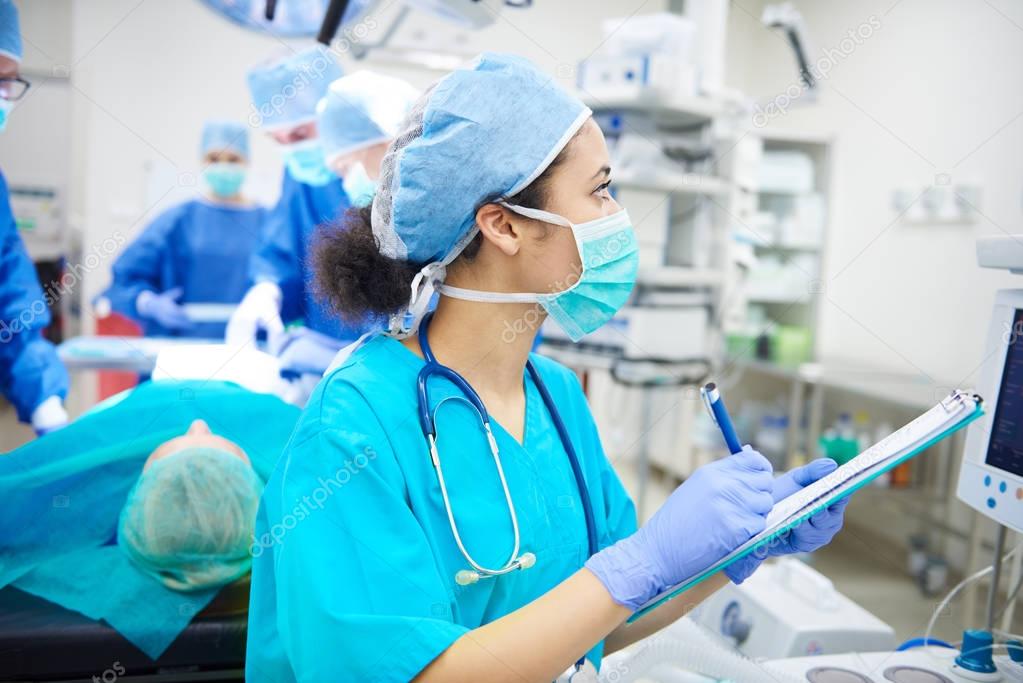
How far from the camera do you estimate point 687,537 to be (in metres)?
0.85

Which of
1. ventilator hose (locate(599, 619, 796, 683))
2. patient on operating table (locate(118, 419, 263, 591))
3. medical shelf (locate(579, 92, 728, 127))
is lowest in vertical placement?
ventilator hose (locate(599, 619, 796, 683))

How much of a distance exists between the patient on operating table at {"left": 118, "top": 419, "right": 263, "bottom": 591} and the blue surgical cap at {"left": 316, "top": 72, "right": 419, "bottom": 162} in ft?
3.39

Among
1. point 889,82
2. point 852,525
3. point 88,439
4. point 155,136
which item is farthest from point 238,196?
point 852,525

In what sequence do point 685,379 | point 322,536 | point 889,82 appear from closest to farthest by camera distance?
point 322,536 → point 685,379 → point 889,82

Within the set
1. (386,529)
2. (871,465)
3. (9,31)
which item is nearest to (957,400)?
(871,465)

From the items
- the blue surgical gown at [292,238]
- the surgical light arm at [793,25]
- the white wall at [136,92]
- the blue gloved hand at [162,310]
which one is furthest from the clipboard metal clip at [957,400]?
the white wall at [136,92]

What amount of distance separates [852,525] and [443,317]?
3569 mm

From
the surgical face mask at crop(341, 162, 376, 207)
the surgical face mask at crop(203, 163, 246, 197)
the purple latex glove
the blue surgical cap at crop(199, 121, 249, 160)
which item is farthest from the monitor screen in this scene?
the blue surgical cap at crop(199, 121, 249, 160)

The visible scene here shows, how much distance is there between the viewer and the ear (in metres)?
1.05

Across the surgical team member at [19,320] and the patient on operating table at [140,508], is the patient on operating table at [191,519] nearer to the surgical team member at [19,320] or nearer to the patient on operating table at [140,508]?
the patient on operating table at [140,508]

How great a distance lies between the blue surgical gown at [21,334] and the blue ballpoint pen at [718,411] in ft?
4.99

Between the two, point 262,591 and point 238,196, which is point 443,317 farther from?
point 238,196

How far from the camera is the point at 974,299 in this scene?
331 cm

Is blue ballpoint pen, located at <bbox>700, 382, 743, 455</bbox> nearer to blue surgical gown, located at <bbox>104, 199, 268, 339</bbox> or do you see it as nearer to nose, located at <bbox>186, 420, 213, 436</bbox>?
nose, located at <bbox>186, 420, 213, 436</bbox>
